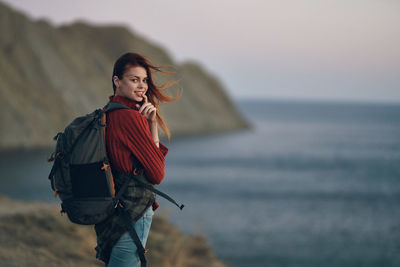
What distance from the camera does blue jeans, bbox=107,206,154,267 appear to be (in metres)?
2.74

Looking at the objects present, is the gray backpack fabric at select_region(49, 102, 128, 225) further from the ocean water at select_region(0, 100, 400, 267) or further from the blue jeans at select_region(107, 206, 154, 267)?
the ocean water at select_region(0, 100, 400, 267)

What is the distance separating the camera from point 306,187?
30.2m

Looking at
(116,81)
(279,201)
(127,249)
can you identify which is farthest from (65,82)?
(127,249)

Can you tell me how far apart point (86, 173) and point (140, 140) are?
1.15ft

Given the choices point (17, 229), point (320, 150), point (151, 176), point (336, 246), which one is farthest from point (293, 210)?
point (320, 150)

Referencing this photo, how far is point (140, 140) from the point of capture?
263 cm

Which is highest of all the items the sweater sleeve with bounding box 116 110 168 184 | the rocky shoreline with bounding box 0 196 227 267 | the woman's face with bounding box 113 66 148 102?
the woman's face with bounding box 113 66 148 102

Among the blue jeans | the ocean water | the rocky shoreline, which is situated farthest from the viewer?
the ocean water

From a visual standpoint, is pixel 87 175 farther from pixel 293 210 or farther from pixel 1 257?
pixel 293 210

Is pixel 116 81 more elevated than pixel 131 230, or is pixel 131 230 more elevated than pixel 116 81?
pixel 116 81

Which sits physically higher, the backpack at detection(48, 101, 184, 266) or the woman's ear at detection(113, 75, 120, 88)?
the woman's ear at detection(113, 75, 120, 88)

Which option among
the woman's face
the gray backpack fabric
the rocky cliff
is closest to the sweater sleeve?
the gray backpack fabric

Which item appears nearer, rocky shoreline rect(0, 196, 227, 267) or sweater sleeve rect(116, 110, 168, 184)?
sweater sleeve rect(116, 110, 168, 184)

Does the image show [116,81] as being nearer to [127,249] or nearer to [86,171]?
[86,171]
